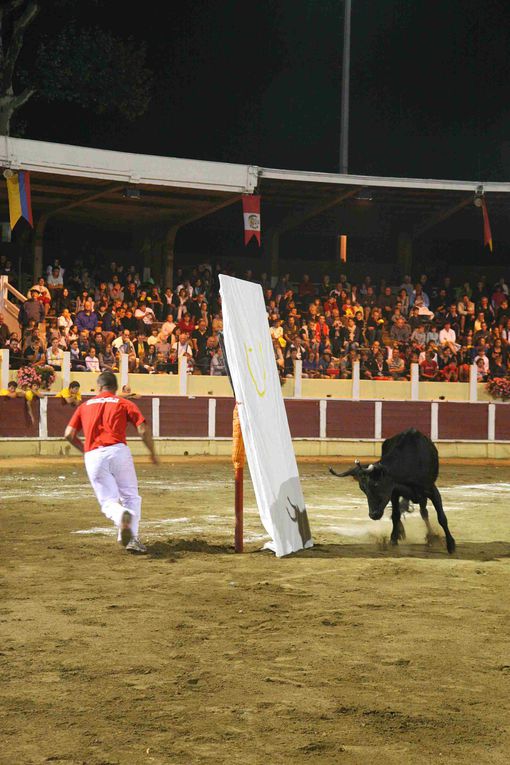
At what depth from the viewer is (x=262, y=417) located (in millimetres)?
8352

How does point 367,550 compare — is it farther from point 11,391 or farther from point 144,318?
point 144,318

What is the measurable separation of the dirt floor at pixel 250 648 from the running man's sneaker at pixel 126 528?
6.1 inches

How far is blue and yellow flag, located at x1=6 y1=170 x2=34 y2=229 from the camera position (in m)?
20.5

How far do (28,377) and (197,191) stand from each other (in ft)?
22.5

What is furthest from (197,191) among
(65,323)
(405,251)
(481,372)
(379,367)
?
(481,372)

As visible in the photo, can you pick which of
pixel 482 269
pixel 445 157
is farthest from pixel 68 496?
pixel 445 157

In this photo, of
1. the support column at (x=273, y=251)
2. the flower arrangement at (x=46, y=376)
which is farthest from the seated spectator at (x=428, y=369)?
the flower arrangement at (x=46, y=376)

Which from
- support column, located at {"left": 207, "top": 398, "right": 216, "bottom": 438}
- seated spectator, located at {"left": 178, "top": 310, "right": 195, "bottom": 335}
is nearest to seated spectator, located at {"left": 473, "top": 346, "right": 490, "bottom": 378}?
support column, located at {"left": 207, "top": 398, "right": 216, "bottom": 438}

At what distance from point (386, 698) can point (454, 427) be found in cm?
1778

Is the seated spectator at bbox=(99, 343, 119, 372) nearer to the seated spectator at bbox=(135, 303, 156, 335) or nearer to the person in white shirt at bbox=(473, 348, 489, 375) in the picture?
the seated spectator at bbox=(135, 303, 156, 335)

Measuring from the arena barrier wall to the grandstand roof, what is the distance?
199 inches

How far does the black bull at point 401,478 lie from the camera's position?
28.2ft

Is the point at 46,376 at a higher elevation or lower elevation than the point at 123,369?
lower

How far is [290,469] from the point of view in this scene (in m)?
8.62
